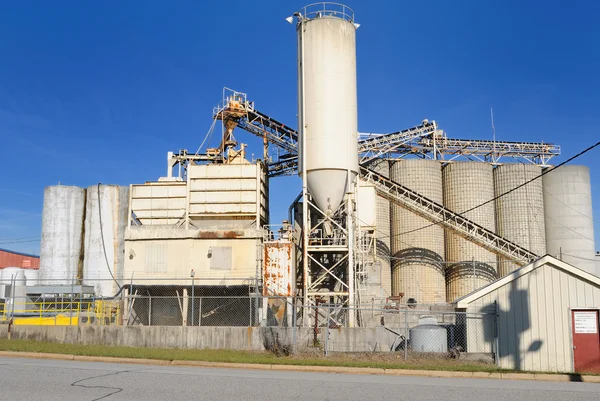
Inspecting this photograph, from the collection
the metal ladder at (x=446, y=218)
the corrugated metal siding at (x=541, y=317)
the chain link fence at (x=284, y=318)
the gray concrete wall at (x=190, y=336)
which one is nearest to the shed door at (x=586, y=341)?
the corrugated metal siding at (x=541, y=317)

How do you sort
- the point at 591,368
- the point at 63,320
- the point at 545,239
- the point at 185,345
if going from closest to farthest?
1. the point at 591,368
2. the point at 185,345
3. the point at 63,320
4. the point at 545,239

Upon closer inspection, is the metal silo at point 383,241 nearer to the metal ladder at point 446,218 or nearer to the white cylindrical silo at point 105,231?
the metal ladder at point 446,218

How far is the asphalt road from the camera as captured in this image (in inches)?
445

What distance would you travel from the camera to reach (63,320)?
27.4 meters

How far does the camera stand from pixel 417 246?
38812 millimetres

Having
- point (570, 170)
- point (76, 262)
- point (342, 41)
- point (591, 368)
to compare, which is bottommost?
point (591, 368)

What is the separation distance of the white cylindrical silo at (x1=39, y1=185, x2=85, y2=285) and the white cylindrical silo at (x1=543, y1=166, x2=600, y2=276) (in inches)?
1307

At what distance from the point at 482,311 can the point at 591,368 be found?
3.57 m

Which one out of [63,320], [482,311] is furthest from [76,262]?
[482,311]

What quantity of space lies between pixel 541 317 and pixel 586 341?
→ 1.47 metres

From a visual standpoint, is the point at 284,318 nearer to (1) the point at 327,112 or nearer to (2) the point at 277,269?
(2) the point at 277,269

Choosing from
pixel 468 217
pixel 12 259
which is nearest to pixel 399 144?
pixel 468 217

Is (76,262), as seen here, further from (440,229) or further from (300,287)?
(440,229)

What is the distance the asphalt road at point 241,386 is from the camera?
445 inches
